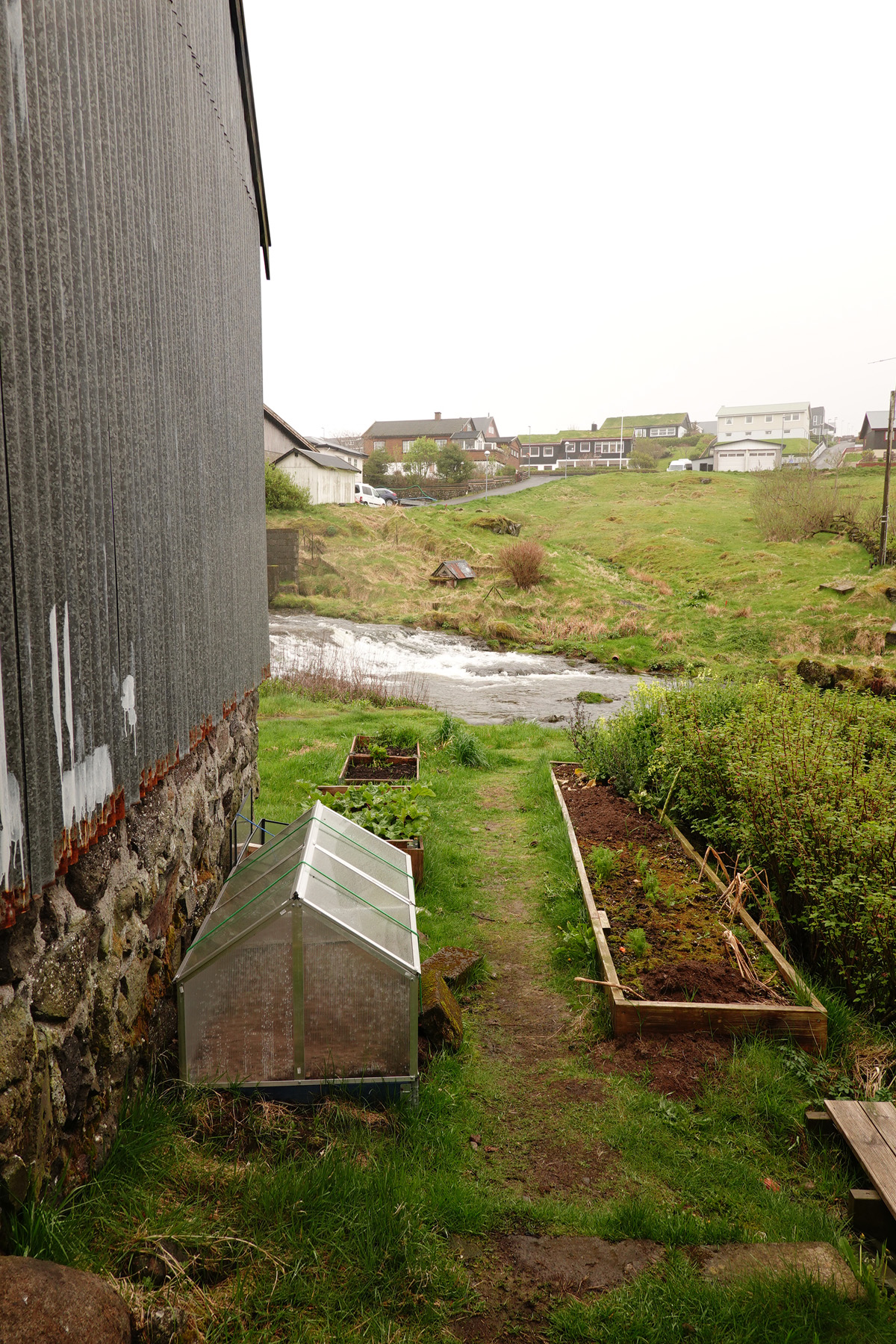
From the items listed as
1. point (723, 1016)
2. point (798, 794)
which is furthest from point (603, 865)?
point (723, 1016)

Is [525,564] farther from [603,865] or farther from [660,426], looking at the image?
[660,426]

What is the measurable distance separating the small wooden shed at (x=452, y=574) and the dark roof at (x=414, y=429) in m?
55.0

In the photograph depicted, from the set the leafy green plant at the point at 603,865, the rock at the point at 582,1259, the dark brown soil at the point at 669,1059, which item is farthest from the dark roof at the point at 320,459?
the rock at the point at 582,1259

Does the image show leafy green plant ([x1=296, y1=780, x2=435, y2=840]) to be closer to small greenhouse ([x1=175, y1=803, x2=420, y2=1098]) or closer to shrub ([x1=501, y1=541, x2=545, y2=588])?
small greenhouse ([x1=175, y1=803, x2=420, y2=1098])

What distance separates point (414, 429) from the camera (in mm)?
88062

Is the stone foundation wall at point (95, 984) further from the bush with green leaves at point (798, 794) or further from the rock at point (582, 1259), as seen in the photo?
the bush with green leaves at point (798, 794)

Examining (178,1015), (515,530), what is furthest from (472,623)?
(178,1015)

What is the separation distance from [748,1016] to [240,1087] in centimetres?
281

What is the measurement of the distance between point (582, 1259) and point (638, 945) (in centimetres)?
228

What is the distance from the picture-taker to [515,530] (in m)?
42.2

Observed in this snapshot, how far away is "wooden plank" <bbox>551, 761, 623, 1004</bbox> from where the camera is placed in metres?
4.88

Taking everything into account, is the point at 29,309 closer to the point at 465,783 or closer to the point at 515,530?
the point at 465,783

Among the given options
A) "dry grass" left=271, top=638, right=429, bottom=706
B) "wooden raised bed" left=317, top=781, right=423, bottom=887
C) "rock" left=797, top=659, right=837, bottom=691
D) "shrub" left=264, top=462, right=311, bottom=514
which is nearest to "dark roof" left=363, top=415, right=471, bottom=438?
"shrub" left=264, top=462, right=311, bottom=514

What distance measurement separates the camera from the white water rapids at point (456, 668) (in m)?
17.8
